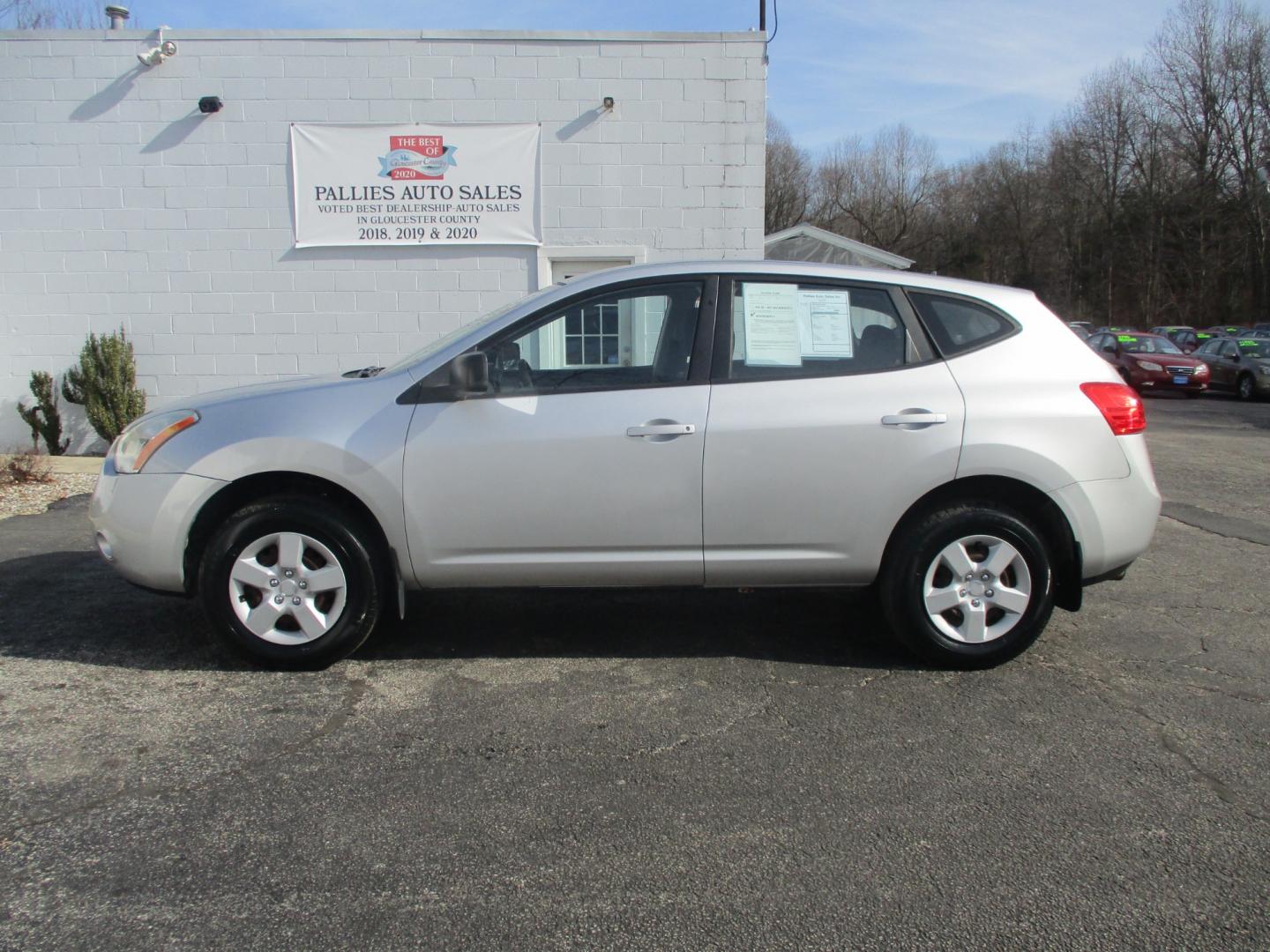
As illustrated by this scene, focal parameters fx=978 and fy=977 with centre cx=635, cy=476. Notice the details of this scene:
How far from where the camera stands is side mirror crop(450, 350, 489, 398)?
13.5ft

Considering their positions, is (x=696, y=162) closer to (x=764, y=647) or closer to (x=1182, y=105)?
(x=764, y=647)

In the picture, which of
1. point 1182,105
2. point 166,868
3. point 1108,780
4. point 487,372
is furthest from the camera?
point 1182,105

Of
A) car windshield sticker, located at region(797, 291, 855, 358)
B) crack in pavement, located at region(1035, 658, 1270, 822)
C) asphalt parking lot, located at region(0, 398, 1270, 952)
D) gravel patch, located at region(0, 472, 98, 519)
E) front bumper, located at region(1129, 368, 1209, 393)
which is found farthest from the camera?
front bumper, located at region(1129, 368, 1209, 393)

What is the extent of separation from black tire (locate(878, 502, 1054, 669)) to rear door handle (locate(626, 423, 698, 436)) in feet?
3.46

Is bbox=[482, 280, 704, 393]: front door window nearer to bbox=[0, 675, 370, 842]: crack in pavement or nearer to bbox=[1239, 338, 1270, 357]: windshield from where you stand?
bbox=[0, 675, 370, 842]: crack in pavement

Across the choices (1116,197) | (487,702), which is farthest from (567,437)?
(1116,197)

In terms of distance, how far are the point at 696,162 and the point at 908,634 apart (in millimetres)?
7319

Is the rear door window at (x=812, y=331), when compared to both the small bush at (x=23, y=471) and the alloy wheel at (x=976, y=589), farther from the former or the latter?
the small bush at (x=23, y=471)

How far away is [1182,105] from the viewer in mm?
46031

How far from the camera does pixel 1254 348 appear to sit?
2277cm

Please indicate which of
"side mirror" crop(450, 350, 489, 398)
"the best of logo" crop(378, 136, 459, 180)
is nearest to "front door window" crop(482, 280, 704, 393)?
"side mirror" crop(450, 350, 489, 398)

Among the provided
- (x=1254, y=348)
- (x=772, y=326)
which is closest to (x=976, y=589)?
(x=772, y=326)

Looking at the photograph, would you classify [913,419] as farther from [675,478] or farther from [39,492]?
[39,492]

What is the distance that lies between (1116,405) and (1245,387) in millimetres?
21775
